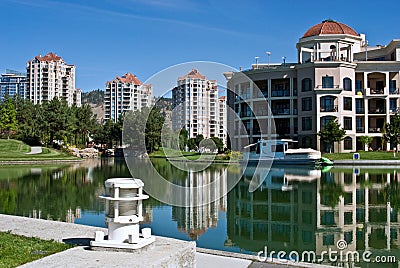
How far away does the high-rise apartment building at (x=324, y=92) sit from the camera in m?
45.9

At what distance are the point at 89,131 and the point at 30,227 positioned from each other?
6521cm

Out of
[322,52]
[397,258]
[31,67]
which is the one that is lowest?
[397,258]

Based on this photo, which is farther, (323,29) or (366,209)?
(323,29)

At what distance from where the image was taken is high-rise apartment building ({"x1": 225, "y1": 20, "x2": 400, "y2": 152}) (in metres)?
45.9

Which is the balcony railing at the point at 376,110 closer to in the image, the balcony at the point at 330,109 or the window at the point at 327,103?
the balcony at the point at 330,109

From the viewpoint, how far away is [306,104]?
1868 inches

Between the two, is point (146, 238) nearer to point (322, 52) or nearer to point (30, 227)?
point (30, 227)

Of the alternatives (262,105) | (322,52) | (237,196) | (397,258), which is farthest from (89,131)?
(397,258)

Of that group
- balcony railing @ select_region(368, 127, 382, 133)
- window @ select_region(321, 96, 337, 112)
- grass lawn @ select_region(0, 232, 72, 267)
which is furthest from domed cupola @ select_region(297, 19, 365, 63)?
grass lawn @ select_region(0, 232, 72, 267)

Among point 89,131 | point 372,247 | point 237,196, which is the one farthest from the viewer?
point 89,131

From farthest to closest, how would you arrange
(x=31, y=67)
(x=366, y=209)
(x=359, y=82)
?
(x=31, y=67), (x=359, y=82), (x=366, y=209)

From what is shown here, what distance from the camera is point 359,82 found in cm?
4841

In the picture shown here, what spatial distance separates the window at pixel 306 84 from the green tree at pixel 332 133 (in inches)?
198

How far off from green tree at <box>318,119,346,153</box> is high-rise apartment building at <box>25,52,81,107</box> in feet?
269
